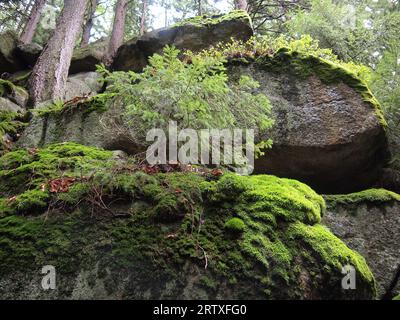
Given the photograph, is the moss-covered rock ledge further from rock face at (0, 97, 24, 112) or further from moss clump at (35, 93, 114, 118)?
rock face at (0, 97, 24, 112)

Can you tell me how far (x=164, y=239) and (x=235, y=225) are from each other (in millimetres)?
840

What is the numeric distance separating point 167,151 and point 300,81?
4176 millimetres

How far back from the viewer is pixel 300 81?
7770mm

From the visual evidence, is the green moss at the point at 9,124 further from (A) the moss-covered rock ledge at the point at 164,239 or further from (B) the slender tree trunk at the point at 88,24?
(B) the slender tree trunk at the point at 88,24

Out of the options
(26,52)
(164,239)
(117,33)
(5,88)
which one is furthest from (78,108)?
(117,33)

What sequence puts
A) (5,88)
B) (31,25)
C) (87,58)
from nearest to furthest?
(5,88), (87,58), (31,25)

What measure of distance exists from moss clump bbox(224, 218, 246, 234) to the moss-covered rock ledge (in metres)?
0.01

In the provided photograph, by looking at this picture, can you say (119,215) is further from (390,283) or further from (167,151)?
(390,283)

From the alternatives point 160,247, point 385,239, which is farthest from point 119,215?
point 385,239

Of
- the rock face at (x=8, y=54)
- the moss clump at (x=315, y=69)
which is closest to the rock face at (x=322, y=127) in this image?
the moss clump at (x=315, y=69)

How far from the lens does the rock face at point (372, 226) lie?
5969 millimetres

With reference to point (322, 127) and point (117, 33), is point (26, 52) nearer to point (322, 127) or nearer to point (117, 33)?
point (117, 33)

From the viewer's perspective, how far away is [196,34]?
10.5 m

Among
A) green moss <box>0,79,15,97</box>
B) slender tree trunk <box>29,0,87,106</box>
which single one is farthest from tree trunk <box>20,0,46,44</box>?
slender tree trunk <box>29,0,87,106</box>
